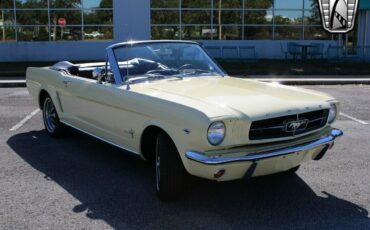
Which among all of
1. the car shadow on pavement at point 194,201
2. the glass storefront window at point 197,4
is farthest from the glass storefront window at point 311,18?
the car shadow on pavement at point 194,201

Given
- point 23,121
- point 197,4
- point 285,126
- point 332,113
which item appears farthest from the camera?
point 197,4

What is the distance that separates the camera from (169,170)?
4504 mm

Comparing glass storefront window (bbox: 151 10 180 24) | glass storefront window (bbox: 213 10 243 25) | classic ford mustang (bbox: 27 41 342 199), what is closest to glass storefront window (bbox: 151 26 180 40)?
glass storefront window (bbox: 151 10 180 24)

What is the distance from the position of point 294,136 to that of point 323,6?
1641cm

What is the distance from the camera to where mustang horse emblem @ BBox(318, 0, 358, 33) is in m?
17.9

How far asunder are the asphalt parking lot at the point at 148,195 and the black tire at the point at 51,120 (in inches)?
16.0

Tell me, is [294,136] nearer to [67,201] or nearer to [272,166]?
[272,166]

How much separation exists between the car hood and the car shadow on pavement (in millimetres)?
898

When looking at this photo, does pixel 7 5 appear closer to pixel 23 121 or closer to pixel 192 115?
pixel 23 121

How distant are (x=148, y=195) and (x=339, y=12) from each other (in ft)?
49.2

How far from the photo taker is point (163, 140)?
4.57 meters

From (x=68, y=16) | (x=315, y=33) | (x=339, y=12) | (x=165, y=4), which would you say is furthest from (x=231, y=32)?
(x=68, y=16)

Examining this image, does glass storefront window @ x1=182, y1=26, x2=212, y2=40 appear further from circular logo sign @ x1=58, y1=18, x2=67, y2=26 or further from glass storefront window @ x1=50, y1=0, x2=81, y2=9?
circular logo sign @ x1=58, y1=18, x2=67, y2=26

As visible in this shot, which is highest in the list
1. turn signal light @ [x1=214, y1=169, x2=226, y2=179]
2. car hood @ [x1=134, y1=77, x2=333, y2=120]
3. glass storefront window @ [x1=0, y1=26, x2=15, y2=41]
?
glass storefront window @ [x1=0, y1=26, x2=15, y2=41]
